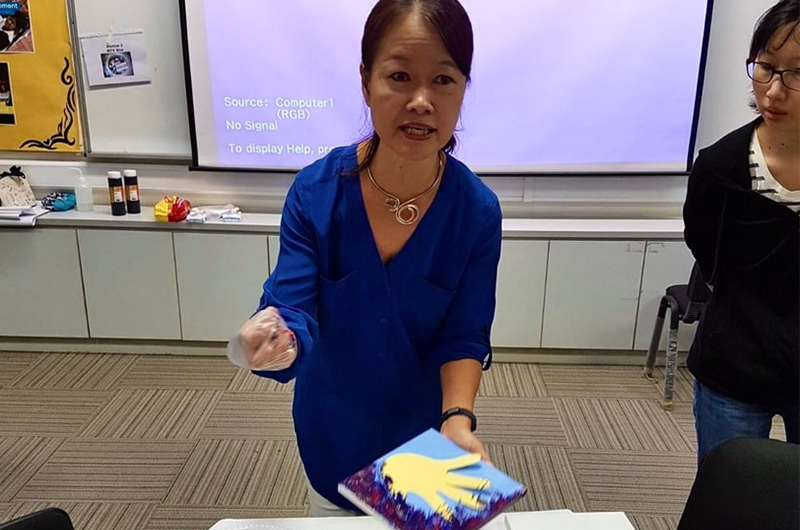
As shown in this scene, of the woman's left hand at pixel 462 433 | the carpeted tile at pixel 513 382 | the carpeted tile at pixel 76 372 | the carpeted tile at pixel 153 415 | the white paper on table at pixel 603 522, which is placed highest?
the woman's left hand at pixel 462 433

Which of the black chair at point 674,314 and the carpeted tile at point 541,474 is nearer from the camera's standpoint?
the carpeted tile at point 541,474

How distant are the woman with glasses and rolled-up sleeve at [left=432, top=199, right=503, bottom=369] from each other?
510mm

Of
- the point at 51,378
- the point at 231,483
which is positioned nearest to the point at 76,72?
the point at 51,378

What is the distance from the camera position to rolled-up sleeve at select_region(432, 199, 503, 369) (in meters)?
1.13

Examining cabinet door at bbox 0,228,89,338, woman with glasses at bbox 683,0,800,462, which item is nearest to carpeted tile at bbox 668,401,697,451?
woman with glasses at bbox 683,0,800,462

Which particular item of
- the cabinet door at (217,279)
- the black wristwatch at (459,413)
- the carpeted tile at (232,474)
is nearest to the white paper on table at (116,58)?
the cabinet door at (217,279)

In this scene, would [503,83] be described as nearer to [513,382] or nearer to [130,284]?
[513,382]

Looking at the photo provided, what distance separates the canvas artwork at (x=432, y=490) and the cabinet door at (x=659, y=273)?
2396 mm

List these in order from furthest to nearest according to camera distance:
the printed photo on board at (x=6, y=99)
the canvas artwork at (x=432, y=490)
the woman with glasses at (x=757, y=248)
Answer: the printed photo on board at (x=6, y=99) → the woman with glasses at (x=757, y=248) → the canvas artwork at (x=432, y=490)

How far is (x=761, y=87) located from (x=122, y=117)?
2878 mm

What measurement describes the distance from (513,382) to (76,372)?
2106 millimetres

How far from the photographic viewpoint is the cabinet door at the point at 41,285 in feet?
10.1

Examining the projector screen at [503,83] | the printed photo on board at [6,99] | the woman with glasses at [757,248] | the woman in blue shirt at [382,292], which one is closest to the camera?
the woman in blue shirt at [382,292]

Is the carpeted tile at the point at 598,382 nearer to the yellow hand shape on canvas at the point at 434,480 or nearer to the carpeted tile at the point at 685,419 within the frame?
the carpeted tile at the point at 685,419
